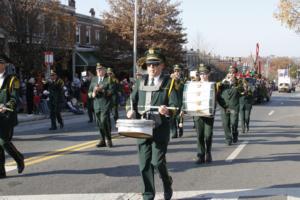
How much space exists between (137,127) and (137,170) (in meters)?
3.14

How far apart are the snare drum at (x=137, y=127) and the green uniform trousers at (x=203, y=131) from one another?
3.58 meters

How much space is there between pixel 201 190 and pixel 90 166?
2.77 metres

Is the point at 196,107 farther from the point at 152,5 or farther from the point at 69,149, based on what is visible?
the point at 152,5

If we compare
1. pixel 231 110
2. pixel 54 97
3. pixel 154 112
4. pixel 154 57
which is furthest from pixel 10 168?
pixel 54 97

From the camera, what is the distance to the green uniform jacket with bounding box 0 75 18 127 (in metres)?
7.99

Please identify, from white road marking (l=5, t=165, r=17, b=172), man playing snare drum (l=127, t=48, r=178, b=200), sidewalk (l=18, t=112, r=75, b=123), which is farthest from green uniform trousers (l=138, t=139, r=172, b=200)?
sidewalk (l=18, t=112, r=75, b=123)

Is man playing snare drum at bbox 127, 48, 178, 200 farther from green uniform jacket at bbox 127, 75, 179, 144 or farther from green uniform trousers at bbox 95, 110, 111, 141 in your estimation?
green uniform trousers at bbox 95, 110, 111, 141

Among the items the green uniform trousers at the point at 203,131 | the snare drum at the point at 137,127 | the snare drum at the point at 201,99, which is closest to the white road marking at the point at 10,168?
the snare drum at the point at 201,99

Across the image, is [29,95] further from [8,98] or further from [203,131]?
[8,98]

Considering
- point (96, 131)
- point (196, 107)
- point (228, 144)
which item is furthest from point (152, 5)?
point (196, 107)

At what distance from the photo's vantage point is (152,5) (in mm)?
44000

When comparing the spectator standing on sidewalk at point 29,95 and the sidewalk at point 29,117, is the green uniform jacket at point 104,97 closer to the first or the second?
the sidewalk at point 29,117

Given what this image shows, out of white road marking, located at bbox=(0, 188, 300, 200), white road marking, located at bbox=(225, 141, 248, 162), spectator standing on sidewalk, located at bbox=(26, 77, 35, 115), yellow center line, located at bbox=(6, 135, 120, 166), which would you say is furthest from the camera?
spectator standing on sidewalk, located at bbox=(26, 77, 35, 115)

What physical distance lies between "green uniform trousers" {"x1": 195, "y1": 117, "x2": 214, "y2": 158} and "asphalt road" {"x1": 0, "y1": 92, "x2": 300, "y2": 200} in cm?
39
